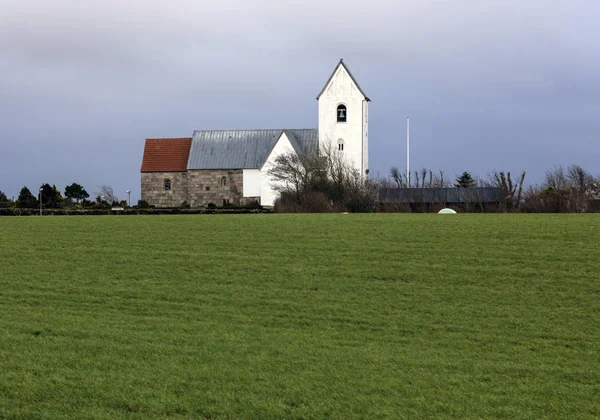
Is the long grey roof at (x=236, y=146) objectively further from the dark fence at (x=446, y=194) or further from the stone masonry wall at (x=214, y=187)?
the dark fence at (x=446, y=194)

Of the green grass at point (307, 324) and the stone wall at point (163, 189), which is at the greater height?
the stone wall at point (163, 189)

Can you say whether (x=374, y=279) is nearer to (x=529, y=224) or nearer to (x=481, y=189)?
(x=529, y=224)

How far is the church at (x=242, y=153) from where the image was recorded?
7162 centimetres

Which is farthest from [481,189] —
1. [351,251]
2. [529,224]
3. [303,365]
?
[303,365]

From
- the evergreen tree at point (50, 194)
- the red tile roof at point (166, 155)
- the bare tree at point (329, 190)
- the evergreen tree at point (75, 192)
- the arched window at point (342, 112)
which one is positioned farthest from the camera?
the evergreen tree at point (75, 192)

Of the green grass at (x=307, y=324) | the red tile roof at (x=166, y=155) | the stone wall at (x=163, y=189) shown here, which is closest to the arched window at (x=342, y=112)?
the red tile roof at (x=166, y=155)

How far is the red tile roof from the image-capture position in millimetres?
79062

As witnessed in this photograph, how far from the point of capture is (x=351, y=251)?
19.5m

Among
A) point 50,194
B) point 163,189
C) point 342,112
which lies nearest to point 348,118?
point 342,112

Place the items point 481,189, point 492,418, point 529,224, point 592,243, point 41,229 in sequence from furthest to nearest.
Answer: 1. point 481,189
2. point 41,229
3. point 529,224
4. point 592,243
5. point 492,418

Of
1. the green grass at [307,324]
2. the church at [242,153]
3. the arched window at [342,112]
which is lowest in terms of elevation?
the green grass at [307,324]

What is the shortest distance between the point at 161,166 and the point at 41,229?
5344 centimetres

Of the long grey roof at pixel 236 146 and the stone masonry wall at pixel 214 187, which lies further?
the stone masonry wall at pixel 214 187

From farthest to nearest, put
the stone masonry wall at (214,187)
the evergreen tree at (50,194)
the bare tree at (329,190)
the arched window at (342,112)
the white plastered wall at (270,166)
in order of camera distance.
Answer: the stone masonry wall at (214,187) < the evergreen tree at (50,194) < the white plastered wall at (270,166) < the arched window at (342,112) < the bare tree at (329,190)
